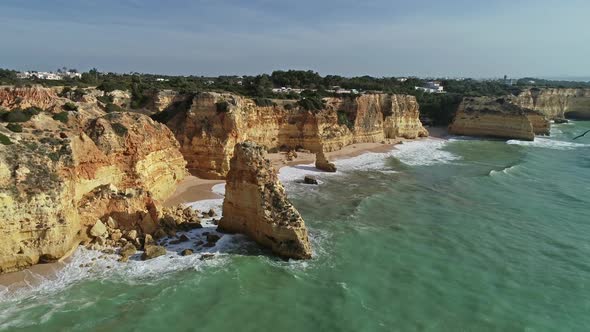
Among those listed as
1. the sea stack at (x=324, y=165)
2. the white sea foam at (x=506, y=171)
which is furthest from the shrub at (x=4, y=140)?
the white sea foam at (x=506, y=171)

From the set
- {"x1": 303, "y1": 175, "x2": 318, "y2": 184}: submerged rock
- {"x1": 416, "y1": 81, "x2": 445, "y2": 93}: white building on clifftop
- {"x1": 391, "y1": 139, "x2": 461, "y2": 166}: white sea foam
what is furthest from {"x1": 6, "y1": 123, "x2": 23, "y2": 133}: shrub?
{"x1": 416, "y1": 81, "x2": 445, "y2": 93}: white building on clifftop

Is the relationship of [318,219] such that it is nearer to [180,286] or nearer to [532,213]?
[180,286]

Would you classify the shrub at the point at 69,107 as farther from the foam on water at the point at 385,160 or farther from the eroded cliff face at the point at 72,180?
the foam on water at the point at 385,160

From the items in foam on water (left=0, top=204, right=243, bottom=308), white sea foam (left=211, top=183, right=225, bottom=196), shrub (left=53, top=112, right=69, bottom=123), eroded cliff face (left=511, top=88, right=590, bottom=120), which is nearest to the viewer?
foam on water (left=0, top=204, right=243, bottom=308)

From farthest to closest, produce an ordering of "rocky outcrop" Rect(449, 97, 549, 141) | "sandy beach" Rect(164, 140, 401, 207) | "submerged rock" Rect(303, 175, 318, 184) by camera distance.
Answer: "rocky outcrop" Rect(449, 97, 549, 141), "submerged rock" Rect(303, 175, 318, 184), "sandy beach" Rect(164, 140, 401, 207)

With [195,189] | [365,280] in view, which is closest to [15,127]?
[195,189]

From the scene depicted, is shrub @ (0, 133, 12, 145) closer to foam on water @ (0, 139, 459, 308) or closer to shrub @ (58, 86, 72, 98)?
foam on water @ (0, 139, 459, 308)

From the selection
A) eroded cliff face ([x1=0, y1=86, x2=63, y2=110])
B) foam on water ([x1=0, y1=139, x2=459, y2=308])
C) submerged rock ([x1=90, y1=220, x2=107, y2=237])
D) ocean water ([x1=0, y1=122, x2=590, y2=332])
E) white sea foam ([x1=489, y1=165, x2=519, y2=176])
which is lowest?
ocean water ([x1=0, y1=122, x2=590, y2=332])
